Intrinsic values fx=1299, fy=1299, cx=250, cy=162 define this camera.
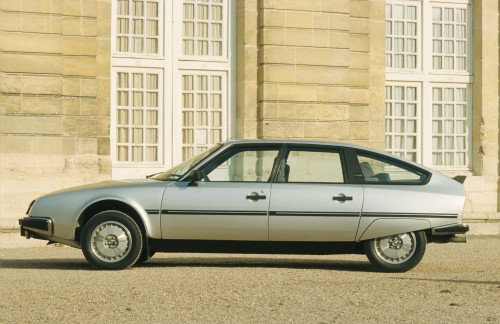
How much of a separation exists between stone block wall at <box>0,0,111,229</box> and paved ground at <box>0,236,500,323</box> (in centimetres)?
434

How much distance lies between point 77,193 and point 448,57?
12204mm

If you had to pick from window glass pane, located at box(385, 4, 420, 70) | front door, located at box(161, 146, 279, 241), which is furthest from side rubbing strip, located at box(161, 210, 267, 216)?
→ window glass pane, located at box(385, 4, 420, 70)

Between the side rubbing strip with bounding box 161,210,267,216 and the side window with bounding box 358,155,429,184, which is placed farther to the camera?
the side window with bounding box 358,155,429,184

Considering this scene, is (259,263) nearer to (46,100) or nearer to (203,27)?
(46,100)

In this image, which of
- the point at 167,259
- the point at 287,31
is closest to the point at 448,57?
the point at 287,31

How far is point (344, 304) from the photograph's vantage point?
10.4 meters

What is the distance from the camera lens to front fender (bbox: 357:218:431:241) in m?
13.2

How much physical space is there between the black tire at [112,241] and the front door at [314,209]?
1.39 metres

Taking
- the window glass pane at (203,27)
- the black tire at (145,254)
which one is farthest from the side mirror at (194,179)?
the window glass pane at (203,27)

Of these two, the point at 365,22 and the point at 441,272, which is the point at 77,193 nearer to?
the point at 441,272

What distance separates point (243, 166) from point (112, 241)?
1569 mm

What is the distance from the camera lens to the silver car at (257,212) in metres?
13.0

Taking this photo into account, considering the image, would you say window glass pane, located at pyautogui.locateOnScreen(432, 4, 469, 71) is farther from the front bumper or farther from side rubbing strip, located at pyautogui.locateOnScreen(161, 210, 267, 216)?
the front bumper

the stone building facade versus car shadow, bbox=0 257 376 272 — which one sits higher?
the stone building facade
